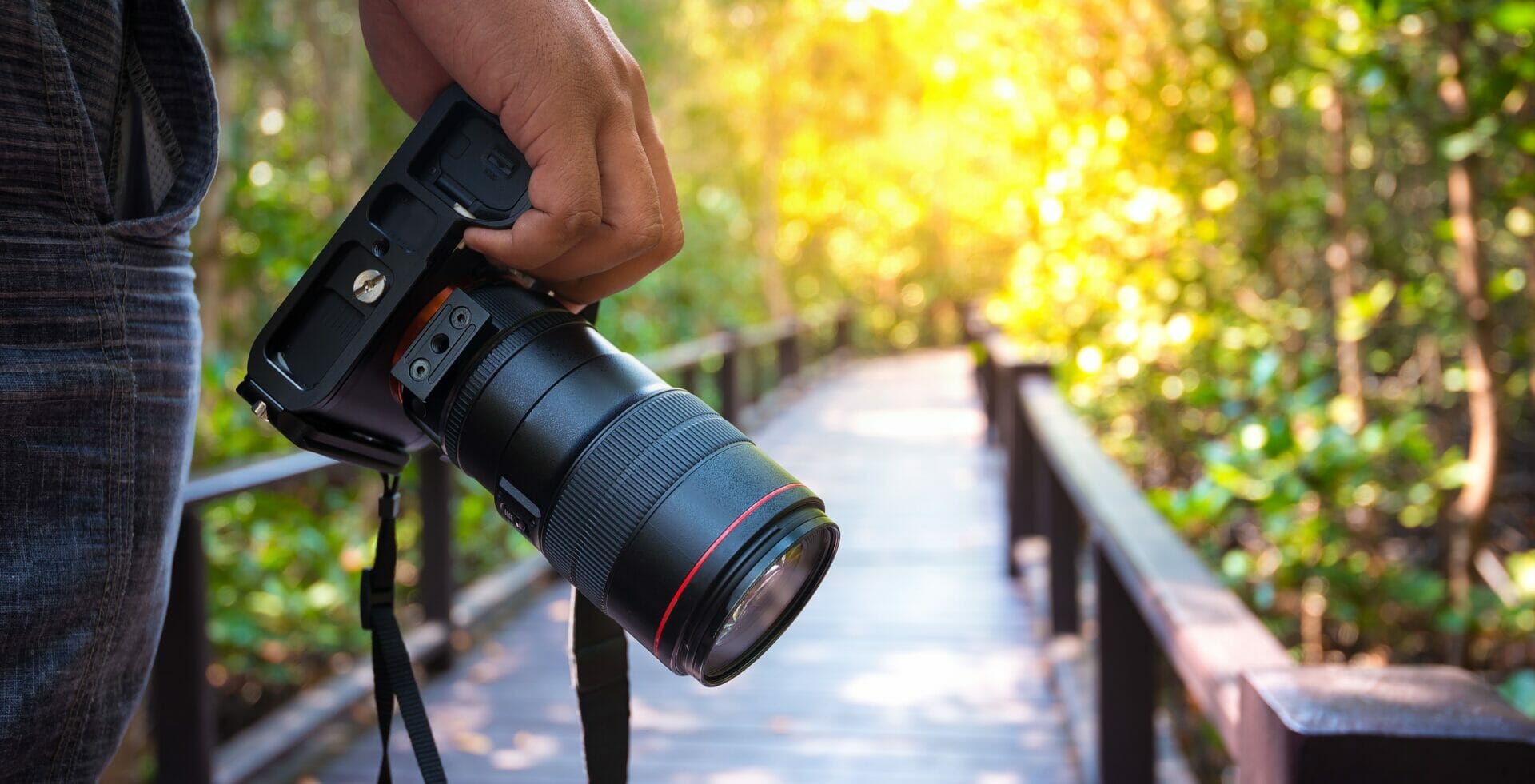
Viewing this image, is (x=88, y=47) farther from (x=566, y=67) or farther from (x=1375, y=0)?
(x=1375, y=0)

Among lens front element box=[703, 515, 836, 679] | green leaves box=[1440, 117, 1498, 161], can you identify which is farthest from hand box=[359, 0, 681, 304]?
green leaves box=[1440, 117, 1498, 161]

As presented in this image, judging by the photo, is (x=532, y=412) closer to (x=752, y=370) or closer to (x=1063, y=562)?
(x=1063, y=562)

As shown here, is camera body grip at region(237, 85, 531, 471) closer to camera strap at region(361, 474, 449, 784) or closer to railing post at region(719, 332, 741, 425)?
camera strap at region(361, 474, 449, 784)

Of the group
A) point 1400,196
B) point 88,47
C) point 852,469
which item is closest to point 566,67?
point 88,47

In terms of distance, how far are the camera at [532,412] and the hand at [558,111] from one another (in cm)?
4

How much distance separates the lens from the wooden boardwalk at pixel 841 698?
107 inches

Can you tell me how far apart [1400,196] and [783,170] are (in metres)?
13.3

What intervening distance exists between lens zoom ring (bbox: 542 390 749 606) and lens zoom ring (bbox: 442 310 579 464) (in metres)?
0.10

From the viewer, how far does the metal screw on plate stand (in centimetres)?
87

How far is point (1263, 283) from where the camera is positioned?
4773mm

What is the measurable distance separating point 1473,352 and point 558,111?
240 cm

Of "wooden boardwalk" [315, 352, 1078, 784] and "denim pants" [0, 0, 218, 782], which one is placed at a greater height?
"denim pants" [0, 0, 218, 782]

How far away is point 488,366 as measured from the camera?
0.87m

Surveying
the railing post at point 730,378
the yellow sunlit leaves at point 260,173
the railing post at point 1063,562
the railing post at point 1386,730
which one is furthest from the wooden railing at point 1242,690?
the railing post at point 730,378
